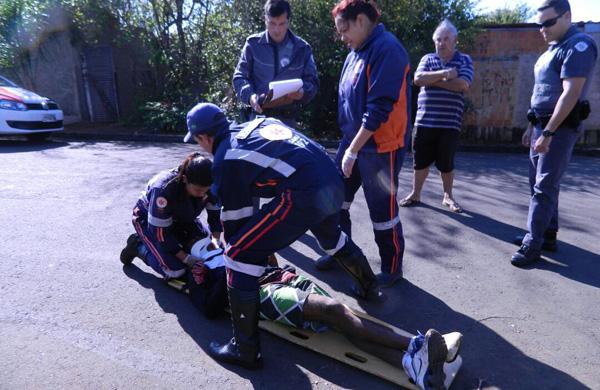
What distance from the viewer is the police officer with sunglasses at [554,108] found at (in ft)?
11.3

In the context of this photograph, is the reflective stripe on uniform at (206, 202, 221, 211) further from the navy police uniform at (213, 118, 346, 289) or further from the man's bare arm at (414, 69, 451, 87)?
the man's bare arm at (414, 69, 451, 87)

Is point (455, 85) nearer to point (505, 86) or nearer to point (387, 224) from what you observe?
point (387, 224)

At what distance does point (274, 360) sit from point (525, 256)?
2437mm

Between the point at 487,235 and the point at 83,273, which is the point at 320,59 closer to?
the point at 487,235

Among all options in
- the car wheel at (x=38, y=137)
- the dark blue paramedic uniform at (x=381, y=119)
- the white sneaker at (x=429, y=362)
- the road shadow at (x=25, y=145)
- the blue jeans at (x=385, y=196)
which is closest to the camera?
the white sneaker at (x=429, y=362)

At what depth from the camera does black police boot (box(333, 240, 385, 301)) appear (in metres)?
3.08

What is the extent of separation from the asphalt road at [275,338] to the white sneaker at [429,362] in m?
0.23

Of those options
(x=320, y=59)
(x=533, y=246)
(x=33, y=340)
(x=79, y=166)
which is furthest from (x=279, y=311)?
(x=320, y=59)

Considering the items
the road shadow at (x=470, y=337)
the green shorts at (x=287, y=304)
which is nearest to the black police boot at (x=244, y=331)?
the green shorts at (x=287, y=304)

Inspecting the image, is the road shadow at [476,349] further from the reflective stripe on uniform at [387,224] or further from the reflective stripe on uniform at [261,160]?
the reflective stripe on uniform at [261,160]

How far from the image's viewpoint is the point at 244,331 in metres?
2.54

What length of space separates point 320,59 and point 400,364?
30.6ft

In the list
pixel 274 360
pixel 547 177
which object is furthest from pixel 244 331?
pixel 547 177

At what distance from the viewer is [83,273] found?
147 inches
